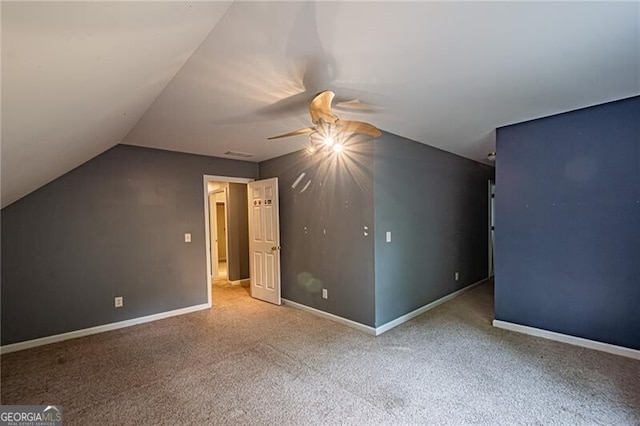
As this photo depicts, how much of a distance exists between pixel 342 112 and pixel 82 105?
197 centimetres

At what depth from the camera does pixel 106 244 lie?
12.0 feet

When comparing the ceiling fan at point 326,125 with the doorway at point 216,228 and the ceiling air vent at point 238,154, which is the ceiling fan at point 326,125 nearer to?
the ceiling air vent at point 238,154

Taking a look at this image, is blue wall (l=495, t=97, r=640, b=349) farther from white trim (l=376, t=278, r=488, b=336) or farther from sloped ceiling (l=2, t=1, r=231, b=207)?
sloped ceiling (l=2, t=1, r=231, b=207)

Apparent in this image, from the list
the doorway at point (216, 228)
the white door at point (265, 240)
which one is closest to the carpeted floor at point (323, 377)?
the white door at point (265, 240)

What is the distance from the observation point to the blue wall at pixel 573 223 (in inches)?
106

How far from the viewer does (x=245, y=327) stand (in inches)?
142

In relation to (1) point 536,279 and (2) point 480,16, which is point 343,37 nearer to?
(2) point 480,16

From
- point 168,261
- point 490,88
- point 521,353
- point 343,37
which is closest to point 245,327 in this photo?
point 168,261

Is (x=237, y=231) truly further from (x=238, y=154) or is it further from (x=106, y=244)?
(x=106, y=244)

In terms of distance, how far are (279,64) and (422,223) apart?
2918 millimetres

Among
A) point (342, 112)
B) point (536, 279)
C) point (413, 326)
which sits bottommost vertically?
point (413, 326)

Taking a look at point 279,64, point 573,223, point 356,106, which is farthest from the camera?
point 573,223

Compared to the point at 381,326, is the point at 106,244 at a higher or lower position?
higher

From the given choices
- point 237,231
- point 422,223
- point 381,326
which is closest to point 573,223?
point 422,223
